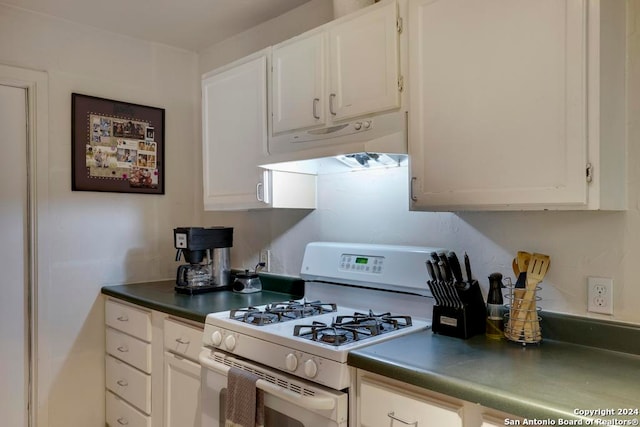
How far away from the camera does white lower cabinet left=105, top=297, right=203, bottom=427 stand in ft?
6.58

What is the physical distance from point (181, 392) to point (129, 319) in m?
0.57

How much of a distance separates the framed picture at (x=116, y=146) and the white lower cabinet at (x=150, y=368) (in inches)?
27.6

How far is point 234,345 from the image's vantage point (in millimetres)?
1698

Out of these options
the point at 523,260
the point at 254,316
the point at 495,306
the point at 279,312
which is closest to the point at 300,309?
the point at 279,312

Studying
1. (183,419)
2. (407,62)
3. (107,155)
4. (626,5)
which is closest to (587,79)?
(626,5)

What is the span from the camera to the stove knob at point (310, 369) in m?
1.39

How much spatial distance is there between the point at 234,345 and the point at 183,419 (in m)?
0.62

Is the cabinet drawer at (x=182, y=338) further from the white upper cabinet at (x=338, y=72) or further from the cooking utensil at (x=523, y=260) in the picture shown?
the cooking utensil at (x=523, y=260)

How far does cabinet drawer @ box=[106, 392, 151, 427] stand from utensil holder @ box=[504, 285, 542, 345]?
5.87 ft

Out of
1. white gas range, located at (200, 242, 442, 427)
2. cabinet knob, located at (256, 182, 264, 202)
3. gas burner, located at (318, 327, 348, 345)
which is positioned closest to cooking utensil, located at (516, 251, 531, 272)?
white gas range, located at (200, 242, 442, 427)

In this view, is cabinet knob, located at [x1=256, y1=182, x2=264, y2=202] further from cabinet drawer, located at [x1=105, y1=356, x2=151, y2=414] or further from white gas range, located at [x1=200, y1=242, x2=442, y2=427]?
cabinet drawer, located at [x1=105, y1=356, x2=151, y2=414]

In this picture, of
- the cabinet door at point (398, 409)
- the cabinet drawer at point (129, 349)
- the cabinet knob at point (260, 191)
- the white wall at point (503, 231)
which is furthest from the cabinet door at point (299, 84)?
the cabinet drawer at point (129, 349)

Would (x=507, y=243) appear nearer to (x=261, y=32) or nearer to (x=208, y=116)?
(x=208, y=116)

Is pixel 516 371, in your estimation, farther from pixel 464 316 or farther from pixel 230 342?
pixel 230 342
